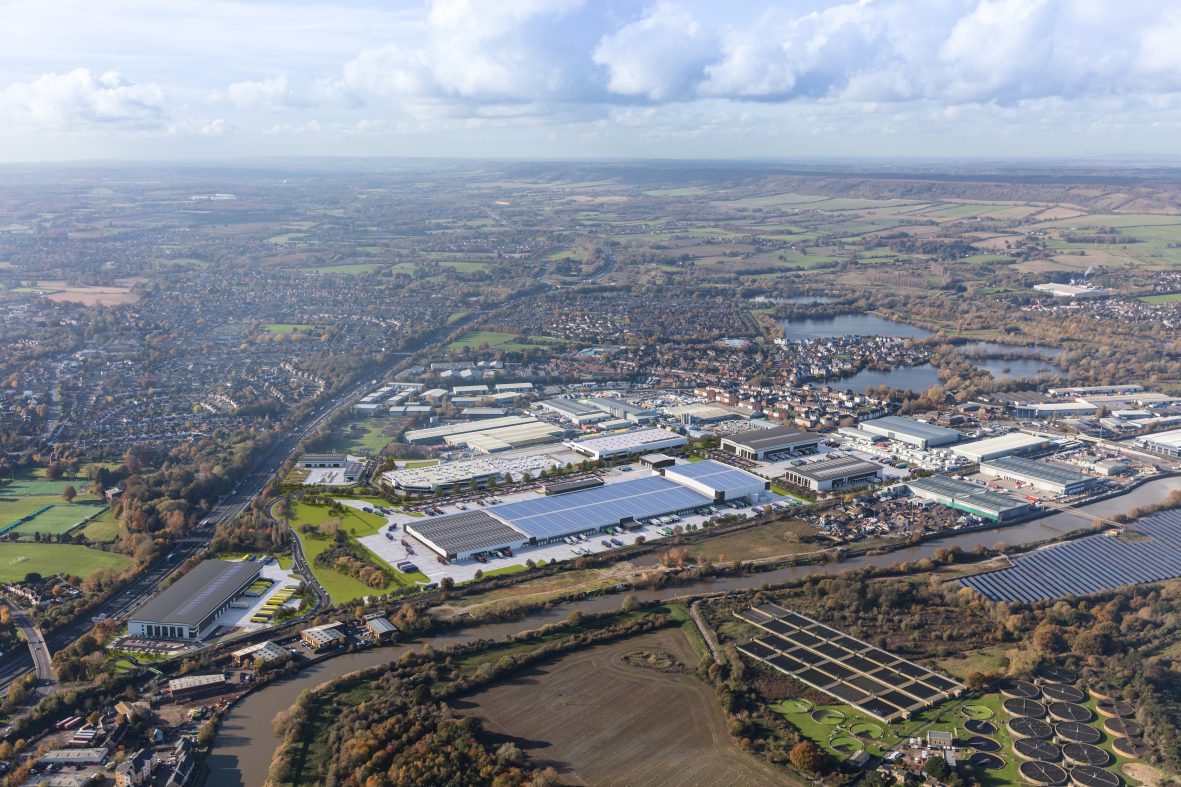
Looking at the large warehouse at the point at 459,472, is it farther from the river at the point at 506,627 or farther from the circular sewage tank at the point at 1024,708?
the circular sewage tank at the point at 1024,708

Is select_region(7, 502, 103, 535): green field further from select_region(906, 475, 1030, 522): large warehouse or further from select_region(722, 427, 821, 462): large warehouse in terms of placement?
select_region(906, 475, 1030, 522): large warehouse

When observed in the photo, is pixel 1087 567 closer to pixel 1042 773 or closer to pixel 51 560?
pixel 1042 773

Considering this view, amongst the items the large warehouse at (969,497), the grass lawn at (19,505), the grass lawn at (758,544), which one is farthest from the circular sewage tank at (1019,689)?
the grass lawn at (19,505)

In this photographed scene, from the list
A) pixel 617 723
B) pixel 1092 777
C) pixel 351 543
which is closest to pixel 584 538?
pixel 351 543

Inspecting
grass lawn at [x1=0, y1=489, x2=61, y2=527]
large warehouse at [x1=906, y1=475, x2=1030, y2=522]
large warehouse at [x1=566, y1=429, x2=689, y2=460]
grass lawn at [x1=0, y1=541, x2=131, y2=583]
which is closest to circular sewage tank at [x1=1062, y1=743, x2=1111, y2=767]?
large warehouse at [x1=906, y1=475, x2=1030, y2=522]

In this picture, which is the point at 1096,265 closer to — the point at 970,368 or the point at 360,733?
the point at 970,368
